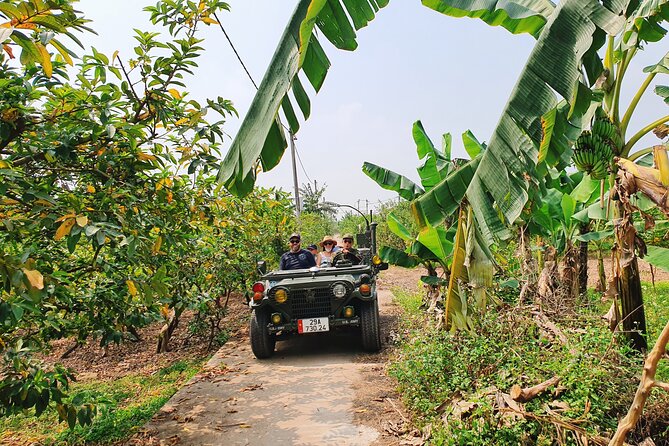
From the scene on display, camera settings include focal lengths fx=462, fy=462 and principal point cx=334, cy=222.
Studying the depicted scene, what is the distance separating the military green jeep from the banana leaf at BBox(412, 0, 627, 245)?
3.74m

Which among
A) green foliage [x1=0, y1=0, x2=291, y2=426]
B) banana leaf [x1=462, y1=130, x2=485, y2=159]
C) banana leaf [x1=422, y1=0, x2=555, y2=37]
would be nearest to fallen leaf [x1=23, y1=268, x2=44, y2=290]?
green foliage [x1=0, y1=0, x2=291, y2=426]

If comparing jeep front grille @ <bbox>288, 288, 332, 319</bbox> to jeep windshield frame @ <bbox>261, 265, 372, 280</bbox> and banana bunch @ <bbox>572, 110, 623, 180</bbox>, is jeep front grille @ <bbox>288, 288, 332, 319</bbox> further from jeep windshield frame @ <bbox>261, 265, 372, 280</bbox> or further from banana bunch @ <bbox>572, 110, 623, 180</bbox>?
banana bunch @ <bbox>572, 110, 623, 180</bbox>

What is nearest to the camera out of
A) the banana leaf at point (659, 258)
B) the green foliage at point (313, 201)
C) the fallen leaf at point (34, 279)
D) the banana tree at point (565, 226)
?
the fallen leaf at point (34, 279)

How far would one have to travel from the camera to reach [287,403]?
17.3 ft

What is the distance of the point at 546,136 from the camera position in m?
2.84

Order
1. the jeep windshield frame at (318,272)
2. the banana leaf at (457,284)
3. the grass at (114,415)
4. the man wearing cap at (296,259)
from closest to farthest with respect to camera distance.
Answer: the banana leaf at (457,284) → the grass at (114,415) → the jeep windshield frame at (318,272) → the man wearing cap at (296,259)

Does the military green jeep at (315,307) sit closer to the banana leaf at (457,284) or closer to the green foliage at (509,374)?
the green foliage at (509,374)

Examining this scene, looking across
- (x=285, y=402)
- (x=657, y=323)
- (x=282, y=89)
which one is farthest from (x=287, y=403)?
(x=657, y=323)

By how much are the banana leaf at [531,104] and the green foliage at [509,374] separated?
49.5 inches

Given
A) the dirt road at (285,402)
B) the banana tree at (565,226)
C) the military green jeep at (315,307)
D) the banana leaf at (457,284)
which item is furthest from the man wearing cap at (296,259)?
the banana leaf at (457,284)

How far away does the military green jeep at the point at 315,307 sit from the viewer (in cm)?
667

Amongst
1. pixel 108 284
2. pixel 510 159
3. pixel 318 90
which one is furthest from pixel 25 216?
pixel 510 159

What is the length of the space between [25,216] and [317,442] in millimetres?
3049

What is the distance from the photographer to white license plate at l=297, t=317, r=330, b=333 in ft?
21.8
